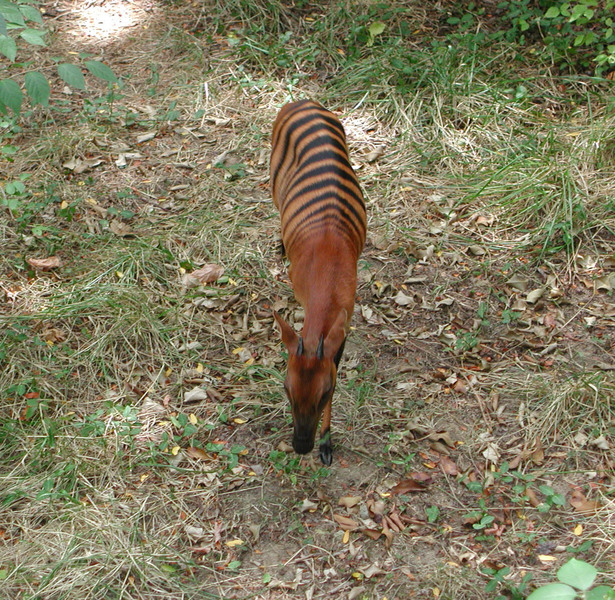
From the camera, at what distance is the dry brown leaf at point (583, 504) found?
4.12 metres

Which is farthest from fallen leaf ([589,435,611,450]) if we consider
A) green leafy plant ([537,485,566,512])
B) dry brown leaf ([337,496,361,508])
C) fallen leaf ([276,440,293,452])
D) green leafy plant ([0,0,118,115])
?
green leafy plant ([0,0,118,115])

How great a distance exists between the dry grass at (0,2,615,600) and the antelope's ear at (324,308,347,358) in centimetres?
108

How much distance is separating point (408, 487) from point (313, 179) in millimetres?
2251

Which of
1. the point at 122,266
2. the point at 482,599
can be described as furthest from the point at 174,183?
the point at 482,599

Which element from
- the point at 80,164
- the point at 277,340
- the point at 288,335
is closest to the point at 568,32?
the point at 277,340

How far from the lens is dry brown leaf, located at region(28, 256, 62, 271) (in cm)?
595

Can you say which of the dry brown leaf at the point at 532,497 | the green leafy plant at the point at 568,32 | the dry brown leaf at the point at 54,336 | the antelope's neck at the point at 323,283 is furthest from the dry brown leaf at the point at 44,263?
the green leafy plant at the point at 568,32

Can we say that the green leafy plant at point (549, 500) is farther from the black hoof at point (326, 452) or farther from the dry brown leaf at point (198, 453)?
the dry brown leaf at point (198, 453)

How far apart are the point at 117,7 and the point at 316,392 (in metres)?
7.45

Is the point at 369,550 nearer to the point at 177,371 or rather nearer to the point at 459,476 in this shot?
the point at 459,476

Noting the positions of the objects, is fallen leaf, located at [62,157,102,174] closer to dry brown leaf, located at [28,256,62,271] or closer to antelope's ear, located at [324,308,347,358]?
dry brown leaf, located at [28,256,62,271]

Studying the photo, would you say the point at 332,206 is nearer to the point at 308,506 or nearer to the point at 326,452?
the point at 326,452

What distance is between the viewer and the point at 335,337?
12.8 feet

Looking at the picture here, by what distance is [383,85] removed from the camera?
7.53 meters
